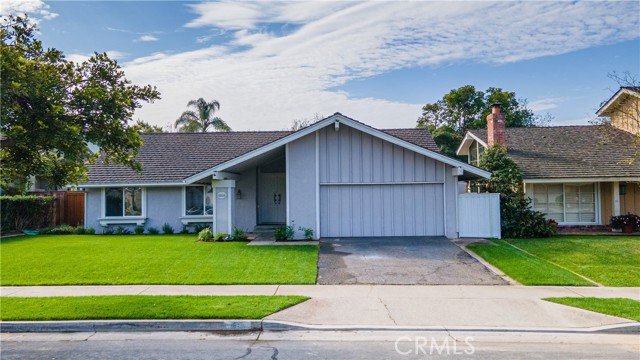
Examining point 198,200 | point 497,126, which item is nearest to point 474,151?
point 497,126

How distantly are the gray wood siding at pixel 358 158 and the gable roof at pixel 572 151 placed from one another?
268 inches

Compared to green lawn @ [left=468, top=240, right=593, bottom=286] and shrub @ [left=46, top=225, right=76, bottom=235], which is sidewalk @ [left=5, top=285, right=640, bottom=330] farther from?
shrub @ [left=46, top=225, right=76, bottom=235]

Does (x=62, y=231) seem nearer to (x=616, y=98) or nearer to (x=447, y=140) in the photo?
(x=616, y=98)

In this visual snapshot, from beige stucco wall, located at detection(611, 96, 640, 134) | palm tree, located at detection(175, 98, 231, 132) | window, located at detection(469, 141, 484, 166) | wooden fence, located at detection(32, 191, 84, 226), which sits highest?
palm tree, located at detection(175, 98, 231, 132)

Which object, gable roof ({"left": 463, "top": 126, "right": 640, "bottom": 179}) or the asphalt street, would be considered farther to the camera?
gable roof ({"left": 463, "top": 126, "right": 640, "bottom": 179})

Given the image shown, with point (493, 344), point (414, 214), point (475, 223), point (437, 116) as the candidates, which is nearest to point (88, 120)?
point (493, 344)

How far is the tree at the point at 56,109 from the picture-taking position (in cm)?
762

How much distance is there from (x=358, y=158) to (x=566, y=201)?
10.7m

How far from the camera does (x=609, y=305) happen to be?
26.8ft

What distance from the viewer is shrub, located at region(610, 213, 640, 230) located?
18.1 m

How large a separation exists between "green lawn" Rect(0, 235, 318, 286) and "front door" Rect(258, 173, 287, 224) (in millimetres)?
4553

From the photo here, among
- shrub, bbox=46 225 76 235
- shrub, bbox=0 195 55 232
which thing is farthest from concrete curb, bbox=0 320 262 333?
shrub, bbox=0 195 55 232

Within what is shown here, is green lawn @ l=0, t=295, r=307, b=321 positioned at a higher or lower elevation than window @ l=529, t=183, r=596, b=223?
lower

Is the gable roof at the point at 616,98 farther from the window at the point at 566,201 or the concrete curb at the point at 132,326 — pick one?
the concrete curb at the point at 132,326
